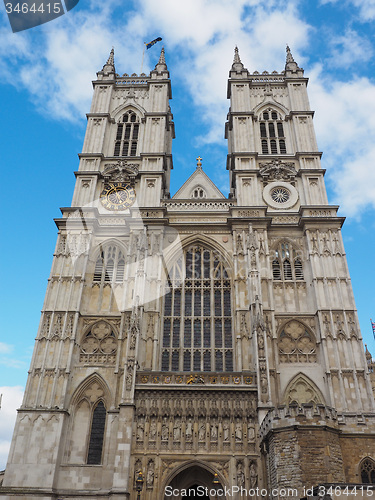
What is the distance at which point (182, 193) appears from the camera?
32.0 metres

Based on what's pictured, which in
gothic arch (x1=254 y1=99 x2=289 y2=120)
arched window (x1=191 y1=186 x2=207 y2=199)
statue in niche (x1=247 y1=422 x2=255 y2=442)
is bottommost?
statue in niche (x1=247 y1=422 x2=255 y2=442)

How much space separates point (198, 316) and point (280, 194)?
10.2 m

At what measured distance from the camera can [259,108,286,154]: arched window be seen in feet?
108

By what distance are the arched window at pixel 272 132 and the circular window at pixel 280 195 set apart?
3.17 meters

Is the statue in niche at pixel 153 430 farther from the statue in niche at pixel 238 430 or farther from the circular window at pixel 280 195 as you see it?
the circular window at pixel 280 195

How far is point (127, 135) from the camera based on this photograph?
34.2 m

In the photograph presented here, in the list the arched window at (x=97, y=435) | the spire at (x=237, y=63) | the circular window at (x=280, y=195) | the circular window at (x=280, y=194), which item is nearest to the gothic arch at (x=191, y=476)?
the arched window at (x=97, y=435)

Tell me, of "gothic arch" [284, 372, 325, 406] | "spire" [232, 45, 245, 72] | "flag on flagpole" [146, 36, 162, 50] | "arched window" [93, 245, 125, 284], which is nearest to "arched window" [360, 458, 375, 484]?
"gothic arch" [284, 372, 325, 406]

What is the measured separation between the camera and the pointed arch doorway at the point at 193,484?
20922mm

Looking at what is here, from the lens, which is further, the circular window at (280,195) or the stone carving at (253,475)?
the circular window at (280,195)

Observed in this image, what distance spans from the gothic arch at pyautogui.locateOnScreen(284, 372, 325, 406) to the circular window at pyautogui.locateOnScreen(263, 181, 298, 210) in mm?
11098

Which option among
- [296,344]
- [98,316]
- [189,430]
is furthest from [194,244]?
[189,430]

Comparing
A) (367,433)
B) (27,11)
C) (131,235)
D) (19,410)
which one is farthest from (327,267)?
(27,11)

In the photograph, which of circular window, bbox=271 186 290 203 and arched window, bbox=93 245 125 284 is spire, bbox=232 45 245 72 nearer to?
circular window, bbox=271 186 290 203
